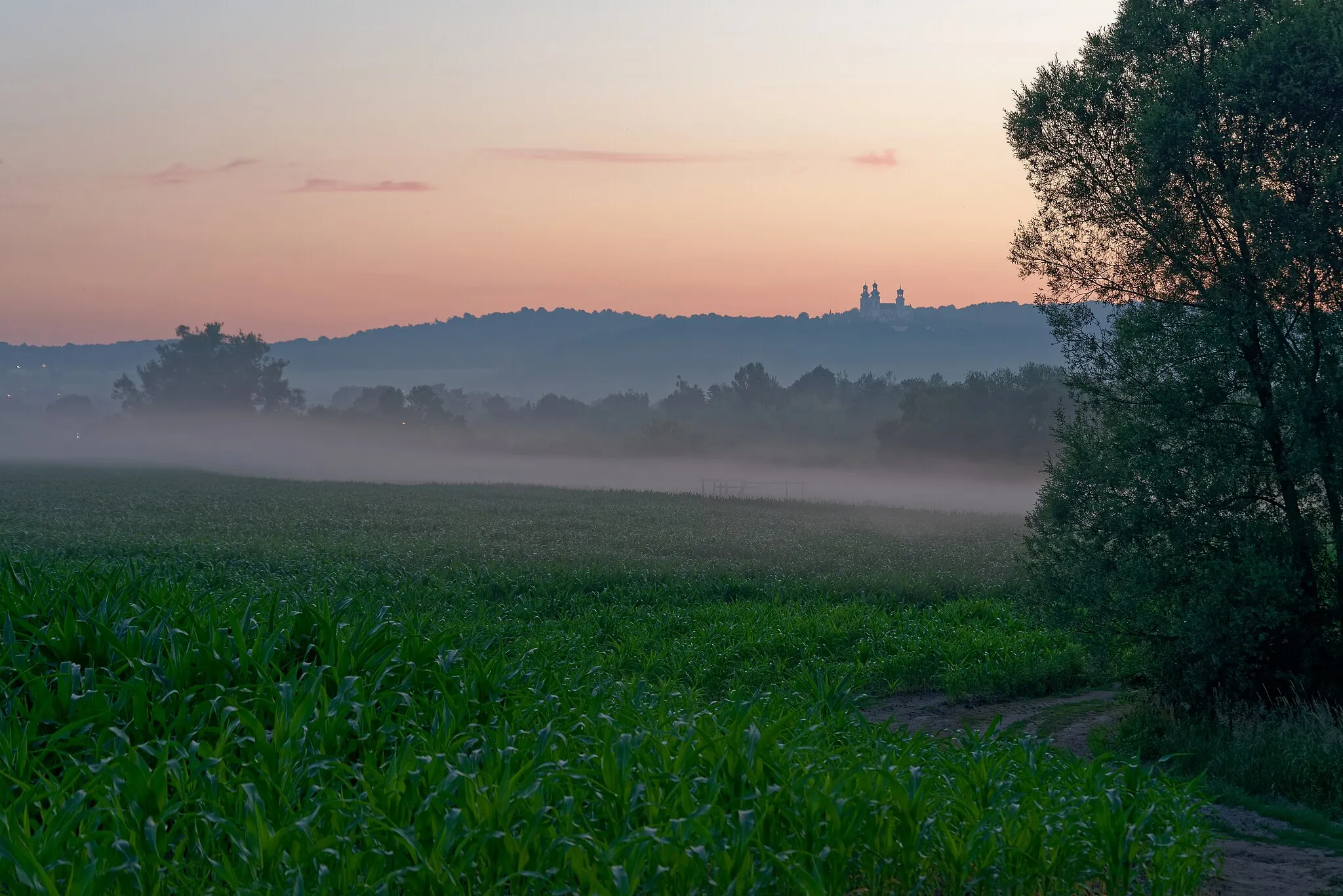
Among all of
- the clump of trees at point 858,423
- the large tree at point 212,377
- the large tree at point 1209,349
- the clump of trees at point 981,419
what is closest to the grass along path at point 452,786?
the large tree at point 1209,349

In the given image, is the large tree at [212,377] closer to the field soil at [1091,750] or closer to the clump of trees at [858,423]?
the clump of trees at [858,423]

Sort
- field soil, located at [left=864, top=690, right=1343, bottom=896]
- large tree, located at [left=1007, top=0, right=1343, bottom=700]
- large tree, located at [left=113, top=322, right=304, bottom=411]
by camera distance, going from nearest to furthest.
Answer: field soil, located at [left=864, top=690, right=1343, bottom=896] < large tree, located at [left=1007, top=0, right=1343, bottom=700] < large tree, located at [left=113, top=322, right=304, bottom=411]

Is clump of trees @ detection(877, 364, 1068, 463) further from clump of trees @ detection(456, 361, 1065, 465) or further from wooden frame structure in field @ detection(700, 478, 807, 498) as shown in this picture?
wooden frame structure in field @ detection(700, 478, 807, 498)

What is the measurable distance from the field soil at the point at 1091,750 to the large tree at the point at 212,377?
17492cm

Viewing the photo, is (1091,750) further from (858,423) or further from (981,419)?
(858,423)

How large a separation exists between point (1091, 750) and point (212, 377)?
18317 centimetres

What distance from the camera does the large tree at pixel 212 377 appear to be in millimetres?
175500

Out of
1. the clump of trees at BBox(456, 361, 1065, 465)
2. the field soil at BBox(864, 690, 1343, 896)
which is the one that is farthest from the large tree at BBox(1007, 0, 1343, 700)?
the clump of trees at BBox(456, 361, 1065, 465)

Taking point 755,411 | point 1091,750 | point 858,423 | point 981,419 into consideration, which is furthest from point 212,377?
point 1091,750

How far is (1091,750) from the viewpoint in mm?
13570

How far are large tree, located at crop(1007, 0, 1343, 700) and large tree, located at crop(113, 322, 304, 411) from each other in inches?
6939

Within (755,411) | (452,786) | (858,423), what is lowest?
(452,786)

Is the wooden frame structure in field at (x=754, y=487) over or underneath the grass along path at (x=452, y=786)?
underneath

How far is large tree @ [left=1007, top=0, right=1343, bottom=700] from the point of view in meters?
13.2
